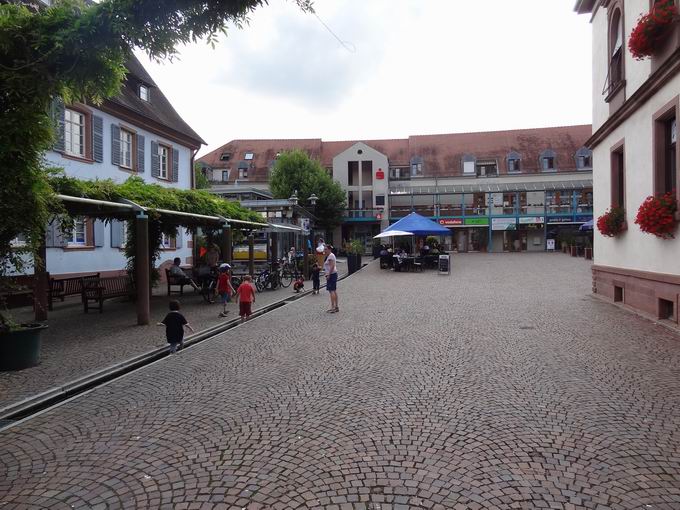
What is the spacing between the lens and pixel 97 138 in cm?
1839

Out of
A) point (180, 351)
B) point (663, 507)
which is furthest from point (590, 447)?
point (180, 351)

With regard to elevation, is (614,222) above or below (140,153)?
below

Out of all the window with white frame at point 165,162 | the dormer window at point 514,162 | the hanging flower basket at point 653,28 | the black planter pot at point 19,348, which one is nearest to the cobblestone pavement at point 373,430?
the black planter pot at point 19,348

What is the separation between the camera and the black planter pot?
702 cm

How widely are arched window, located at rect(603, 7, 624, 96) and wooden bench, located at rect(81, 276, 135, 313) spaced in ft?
44.6

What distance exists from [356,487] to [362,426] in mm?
1141

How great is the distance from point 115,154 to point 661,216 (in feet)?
57.7

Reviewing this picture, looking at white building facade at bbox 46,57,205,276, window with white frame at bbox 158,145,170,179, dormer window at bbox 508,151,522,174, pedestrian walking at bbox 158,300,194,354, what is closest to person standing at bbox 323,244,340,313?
pedestrian walking at bbox 158,300,194,354

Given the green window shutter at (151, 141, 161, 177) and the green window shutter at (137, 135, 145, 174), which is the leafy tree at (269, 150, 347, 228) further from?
the green window shutter at (137, 135, 145, 174)

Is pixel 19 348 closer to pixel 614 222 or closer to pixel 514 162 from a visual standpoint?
pixel 614 222

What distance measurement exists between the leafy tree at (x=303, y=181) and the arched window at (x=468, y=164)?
15384 mm

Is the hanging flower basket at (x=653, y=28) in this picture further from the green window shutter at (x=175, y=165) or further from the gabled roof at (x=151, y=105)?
the green window shutter at (x=175, y=165)

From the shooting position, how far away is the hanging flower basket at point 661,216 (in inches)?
367

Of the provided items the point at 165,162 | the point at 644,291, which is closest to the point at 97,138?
the point at 165,162
